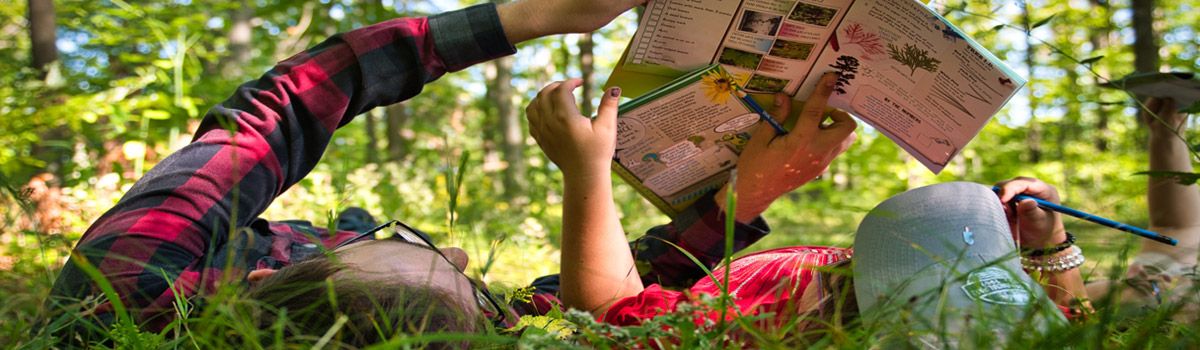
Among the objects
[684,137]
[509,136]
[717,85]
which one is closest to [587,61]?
[509,136]

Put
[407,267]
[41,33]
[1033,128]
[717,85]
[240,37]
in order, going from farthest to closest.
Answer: [1033,128] < [240,37] < [41,33] < [717,85] < [407,267]

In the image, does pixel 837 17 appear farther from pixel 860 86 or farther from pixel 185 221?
pixel 185 221

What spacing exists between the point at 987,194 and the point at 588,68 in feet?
22.2

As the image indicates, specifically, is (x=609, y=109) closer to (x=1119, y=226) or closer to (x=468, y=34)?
(x=468, y=34)

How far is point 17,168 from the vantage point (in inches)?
149

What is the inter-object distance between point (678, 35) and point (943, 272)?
2.34 ft

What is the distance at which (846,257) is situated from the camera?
131 cm

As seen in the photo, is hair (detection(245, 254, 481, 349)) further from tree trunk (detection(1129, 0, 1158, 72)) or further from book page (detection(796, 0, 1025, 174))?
tree trunk (detection(1129, 0, 1158, 72))

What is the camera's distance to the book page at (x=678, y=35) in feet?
4.35

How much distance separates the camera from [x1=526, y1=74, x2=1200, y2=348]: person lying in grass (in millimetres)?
853

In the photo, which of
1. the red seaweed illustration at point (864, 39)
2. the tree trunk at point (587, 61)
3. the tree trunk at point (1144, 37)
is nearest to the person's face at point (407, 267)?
the red seaweed illustration at point (864, 39)

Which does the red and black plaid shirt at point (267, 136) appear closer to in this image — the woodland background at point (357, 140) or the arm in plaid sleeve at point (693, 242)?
the woodland background at point (357, 140)

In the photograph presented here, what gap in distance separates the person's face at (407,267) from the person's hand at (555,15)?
0.61 m

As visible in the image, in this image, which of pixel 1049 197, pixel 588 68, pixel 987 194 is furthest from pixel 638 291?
pixel 588 68
